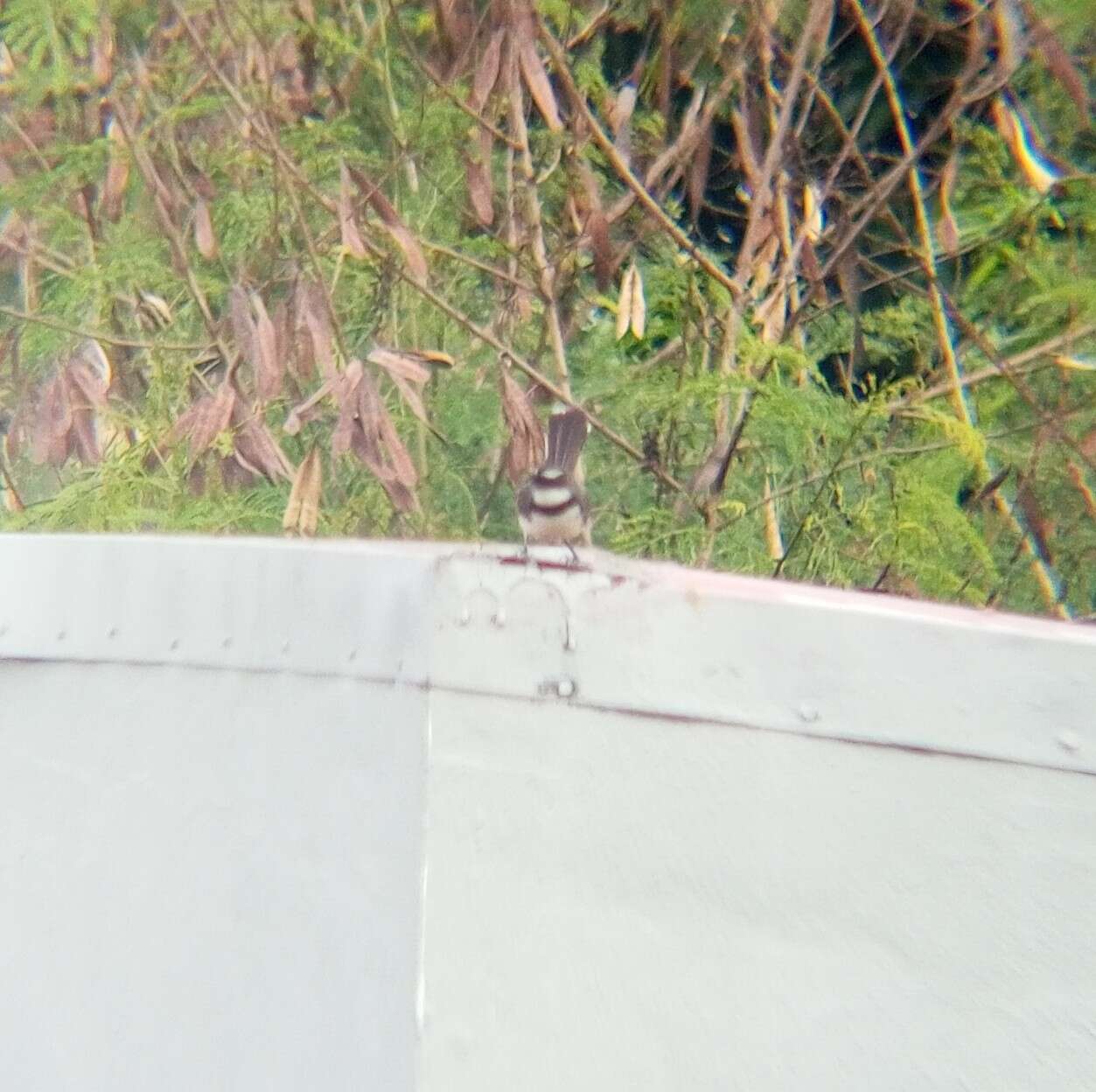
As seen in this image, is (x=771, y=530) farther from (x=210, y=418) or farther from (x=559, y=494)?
(x=210, y=418)

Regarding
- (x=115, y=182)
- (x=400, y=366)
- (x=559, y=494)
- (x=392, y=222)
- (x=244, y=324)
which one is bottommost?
(x=559, y=494)

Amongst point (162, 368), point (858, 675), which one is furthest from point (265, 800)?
point (162, 368)

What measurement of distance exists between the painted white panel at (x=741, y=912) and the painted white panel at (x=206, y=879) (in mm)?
63

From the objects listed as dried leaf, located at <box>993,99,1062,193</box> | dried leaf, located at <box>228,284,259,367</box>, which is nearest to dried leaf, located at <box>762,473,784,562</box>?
dried leaf, located at <box>993,99,1062,193</box>

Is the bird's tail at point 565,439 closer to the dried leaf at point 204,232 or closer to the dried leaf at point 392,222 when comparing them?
the dried leaf at point 392,222

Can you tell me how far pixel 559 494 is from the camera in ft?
9.23

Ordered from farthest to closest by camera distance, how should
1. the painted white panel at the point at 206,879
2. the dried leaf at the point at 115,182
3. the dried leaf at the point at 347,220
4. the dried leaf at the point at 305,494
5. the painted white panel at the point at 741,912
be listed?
the dried leaf at the point at 115,182, the dried leaf at the point at 305,494, the dried leaf at the point at 347,220, the painted white panel at the point at 206,879, the painted white panel at the point at 741,912

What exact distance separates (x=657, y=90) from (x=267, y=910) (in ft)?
A: 8.17

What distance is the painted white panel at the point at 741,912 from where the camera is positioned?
110 centimetres

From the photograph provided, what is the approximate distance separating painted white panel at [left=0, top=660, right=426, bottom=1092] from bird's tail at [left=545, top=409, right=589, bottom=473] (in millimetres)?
1608

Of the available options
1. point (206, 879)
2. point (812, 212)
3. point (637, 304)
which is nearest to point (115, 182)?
point (637, 304)

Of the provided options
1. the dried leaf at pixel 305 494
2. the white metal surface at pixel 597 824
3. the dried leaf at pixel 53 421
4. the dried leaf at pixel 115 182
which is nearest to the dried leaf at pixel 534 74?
the dried leaf at pixel 305 494

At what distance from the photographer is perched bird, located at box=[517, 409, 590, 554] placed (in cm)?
277

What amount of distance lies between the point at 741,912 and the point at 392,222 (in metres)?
1.71
